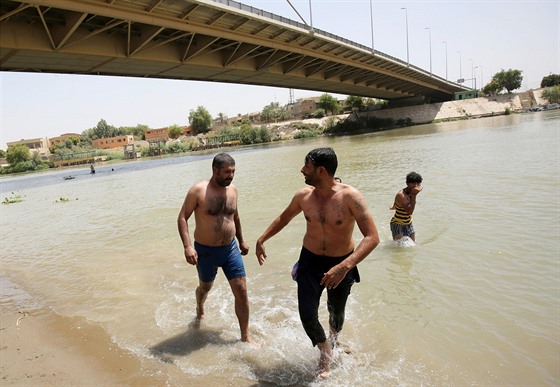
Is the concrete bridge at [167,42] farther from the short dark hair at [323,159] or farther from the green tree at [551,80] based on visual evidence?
the green tree at [551,80]

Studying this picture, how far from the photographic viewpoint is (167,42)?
20.7m

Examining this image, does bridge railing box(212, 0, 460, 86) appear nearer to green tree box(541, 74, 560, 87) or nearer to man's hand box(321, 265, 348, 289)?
man's hand box(321, 265, 348, 289)

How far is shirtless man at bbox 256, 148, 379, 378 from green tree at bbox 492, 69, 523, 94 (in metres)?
93.7

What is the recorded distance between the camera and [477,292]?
14.1ft

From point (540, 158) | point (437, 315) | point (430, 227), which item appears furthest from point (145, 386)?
point (540, 158)

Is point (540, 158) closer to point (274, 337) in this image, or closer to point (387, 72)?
point (274, 337)

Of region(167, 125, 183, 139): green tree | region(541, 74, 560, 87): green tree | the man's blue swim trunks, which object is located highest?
region(541, 74, 560, 87): green tree

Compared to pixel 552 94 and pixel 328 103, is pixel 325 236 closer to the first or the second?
pixel 552 94

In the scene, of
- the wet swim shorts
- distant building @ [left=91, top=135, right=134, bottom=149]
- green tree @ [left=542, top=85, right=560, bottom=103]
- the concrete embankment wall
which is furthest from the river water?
distant building @ [left=91, top=135, right=134, bottom=149]

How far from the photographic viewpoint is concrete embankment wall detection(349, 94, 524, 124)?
6272cm

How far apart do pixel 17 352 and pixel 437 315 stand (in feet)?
14.2

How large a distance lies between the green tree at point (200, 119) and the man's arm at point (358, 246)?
330 feet

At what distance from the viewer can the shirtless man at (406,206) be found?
5469mm

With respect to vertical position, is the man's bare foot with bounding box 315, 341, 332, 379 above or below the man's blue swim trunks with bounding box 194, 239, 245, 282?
below
